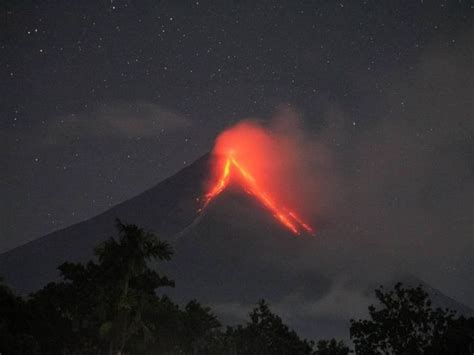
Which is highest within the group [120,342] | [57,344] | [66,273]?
[66,273]

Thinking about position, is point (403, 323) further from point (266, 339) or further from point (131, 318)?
point (266, 339)

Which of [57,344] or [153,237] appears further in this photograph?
[57,344]

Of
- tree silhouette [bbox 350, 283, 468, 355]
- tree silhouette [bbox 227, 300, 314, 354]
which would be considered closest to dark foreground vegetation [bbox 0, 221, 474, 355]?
tree silhouette [bbox 350, 283, 468, 355]

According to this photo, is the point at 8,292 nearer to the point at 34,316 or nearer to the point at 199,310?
the point at 34,316

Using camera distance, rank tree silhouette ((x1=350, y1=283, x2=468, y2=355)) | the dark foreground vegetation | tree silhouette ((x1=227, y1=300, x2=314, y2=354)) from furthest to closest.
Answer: tree silhouette ((x1=227, y1=300, x2=314, y2=354)) → tree silhouette ((x1=350, y1=283, x2=468, y2=355)) → the dark foreground vegetation

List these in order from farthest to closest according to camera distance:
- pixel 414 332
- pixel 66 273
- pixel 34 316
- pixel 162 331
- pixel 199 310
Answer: pixel 199 310
pixel 162 331
pixel 66 273
pixel 34 316
pixel 414 332

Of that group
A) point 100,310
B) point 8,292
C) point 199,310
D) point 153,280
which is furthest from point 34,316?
point 199,310

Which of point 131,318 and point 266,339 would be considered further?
point 266,339

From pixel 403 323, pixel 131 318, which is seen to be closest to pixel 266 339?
pixel 403 323

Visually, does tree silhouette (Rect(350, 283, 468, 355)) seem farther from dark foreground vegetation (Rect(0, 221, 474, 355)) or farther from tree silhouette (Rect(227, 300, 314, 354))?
tree silhouette (Rect(227, 300, 314, 354))
